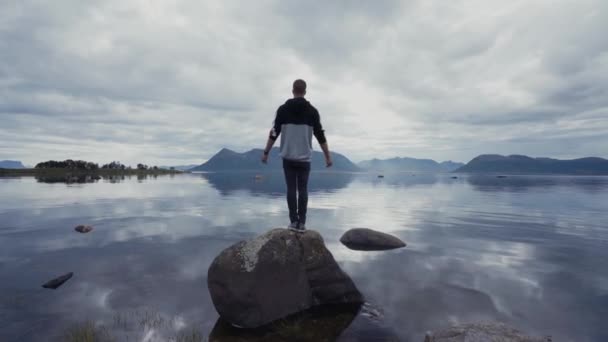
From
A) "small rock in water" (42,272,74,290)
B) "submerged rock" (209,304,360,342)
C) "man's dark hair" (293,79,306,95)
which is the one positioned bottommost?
"submerged rock" (209,304,360,342)

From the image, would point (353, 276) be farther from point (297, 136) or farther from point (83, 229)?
point (83, 229)

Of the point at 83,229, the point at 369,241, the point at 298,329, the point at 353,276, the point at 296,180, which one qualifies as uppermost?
the point at 296,180

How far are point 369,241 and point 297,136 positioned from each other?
10.7m

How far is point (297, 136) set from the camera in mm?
8953

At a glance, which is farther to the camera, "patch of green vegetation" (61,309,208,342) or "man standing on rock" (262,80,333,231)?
"man standing on rock" (262,80,333,231)

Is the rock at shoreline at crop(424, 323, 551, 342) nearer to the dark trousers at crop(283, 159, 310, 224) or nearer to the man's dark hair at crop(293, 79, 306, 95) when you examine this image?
the dark trousers at crop(283, 159, 310, 224)

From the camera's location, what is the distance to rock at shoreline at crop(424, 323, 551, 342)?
572 centimetres

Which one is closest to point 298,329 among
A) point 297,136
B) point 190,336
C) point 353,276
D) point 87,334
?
point 190,336

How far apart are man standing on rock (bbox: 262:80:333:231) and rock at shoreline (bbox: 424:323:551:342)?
4775 mm

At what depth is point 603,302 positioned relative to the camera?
1005 cm

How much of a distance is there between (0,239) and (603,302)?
29584 millimetres

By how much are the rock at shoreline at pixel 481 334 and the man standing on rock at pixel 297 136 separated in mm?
4775

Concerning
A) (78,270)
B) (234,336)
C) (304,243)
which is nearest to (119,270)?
(78,270)

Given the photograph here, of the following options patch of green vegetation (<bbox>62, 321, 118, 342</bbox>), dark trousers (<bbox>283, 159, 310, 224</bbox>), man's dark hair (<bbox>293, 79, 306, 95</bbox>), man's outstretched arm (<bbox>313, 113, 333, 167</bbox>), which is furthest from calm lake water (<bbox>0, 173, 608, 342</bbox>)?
man's dark hair (<bbox>293, 79, 306, 95</bbox>)
